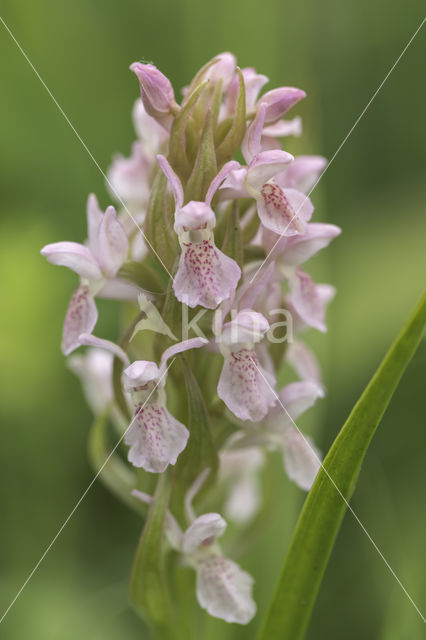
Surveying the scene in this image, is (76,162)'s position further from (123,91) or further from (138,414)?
(138,414)

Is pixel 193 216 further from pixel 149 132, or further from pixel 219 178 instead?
pixel 149 132

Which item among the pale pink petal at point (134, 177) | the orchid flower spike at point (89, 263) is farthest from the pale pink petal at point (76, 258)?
the pale pink petal at point (134, 177)

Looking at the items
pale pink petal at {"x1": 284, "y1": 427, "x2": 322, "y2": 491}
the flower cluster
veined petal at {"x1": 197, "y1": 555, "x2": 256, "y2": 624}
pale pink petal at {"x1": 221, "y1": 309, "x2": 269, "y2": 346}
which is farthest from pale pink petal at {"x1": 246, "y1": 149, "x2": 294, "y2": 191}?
veined petal at {"x1": 197, "y1": 555, "x2": 256, "y2": 624}

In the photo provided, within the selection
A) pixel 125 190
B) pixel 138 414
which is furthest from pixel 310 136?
pixel 138 414

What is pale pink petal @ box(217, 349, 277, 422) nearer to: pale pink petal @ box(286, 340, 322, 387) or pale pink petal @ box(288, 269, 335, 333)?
pale pink petal @ box(288, 269, 335, 333)

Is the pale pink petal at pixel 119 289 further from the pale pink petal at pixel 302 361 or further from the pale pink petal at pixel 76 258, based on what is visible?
the pale pink petal at pixel 302 361
